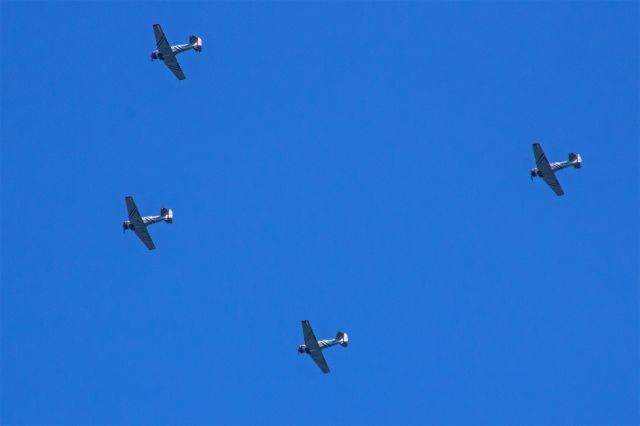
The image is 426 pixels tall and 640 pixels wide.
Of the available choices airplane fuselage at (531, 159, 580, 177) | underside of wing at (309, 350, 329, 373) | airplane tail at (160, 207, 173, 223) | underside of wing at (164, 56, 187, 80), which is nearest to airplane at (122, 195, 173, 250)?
airplane tail at (160, 207, 173, 223)

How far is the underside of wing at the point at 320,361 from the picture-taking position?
123 meters

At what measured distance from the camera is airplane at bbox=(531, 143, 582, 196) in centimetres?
12362

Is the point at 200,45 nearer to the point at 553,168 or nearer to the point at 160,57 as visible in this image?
the point at 160,57

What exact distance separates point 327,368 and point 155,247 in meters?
19.5

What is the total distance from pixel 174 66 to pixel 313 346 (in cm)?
2869

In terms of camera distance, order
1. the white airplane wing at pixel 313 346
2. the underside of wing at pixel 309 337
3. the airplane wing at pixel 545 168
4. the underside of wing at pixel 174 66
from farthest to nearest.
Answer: the airplane wing at pixel 545 168 < the underside of wing at pixel 174 66 < the white airplane wing at pixel 313 346 < the underside of wing at pixel 309 337

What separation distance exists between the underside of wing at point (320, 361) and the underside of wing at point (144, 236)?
705 inches

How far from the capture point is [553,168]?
12419 centimetres

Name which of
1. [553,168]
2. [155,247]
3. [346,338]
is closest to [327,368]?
[346,338]

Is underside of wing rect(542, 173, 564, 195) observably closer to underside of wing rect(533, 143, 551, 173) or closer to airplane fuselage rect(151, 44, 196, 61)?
underside of wing rect(533, 143, 551, 173)

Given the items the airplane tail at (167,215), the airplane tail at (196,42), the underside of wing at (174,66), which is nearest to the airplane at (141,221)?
the airplane tail at (167,215)

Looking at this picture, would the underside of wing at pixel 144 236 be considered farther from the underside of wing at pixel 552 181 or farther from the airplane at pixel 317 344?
the underside of wing at pixel 552 181

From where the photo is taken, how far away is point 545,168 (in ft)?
407

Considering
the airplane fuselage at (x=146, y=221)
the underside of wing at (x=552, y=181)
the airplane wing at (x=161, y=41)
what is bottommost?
the airplane fuselage at (x=146, y=221)
